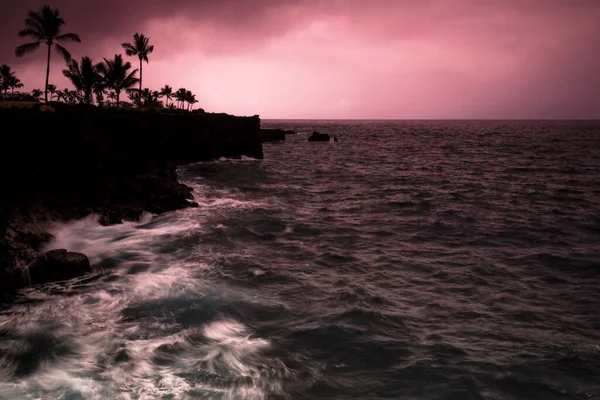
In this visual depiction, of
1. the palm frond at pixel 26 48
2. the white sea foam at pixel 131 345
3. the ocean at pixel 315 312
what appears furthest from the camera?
the palm frond at pixel 26 48

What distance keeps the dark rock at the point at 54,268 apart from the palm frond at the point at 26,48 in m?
36.4

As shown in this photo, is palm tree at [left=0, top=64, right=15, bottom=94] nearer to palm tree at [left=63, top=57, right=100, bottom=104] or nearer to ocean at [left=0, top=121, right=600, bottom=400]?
palm tree at [left=63, top=57, right=100, bottom=104]

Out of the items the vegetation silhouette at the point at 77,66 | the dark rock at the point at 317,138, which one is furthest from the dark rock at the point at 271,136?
the vegetation silhouette at the point at 77,66

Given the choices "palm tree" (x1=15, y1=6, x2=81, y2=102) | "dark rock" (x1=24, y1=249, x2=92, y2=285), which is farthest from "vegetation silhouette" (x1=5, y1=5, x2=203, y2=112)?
"dark rock" (x1=24, y1=249, x2=92, y2=285)

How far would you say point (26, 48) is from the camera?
38.7 m

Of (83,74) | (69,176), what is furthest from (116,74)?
(69,176)

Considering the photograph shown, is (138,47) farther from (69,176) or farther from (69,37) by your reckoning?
(69,176)

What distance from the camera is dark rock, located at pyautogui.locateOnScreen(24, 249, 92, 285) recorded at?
11.2 metres

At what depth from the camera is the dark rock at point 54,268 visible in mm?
11234

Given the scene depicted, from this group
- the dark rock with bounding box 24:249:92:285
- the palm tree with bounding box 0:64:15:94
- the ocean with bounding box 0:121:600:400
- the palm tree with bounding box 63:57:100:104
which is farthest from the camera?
the palm tree with bounding box 0:64:15:94

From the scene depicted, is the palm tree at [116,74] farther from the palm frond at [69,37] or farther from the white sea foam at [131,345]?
the white sea foam at [131,345]

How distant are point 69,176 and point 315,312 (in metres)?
14.8

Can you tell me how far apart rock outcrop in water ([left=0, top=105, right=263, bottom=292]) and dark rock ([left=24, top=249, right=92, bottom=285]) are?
14.4 inches

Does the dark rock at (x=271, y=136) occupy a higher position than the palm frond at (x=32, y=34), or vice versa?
the palm frond at (x=32, y=34)
